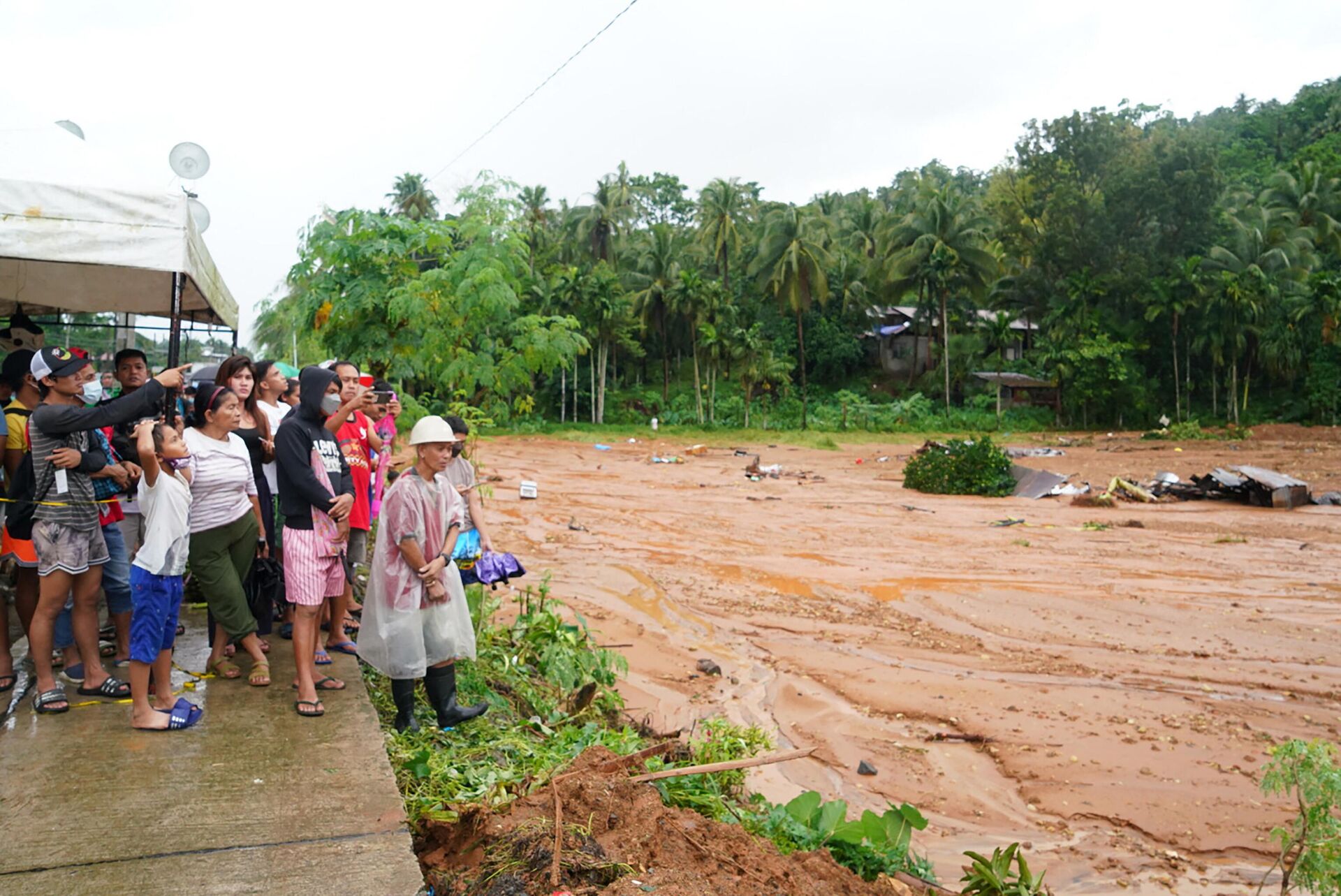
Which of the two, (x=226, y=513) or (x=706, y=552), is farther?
(x=706, y=552)

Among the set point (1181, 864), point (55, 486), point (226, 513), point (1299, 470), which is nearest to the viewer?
point (55, 486)

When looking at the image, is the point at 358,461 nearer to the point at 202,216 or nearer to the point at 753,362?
the point at 202,216

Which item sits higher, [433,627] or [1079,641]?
[433,627]

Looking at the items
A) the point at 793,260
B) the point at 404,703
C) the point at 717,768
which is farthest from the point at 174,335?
the point at 793,260

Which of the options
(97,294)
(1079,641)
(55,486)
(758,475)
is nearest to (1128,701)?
(1079,641)

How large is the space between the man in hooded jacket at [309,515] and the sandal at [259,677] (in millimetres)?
194

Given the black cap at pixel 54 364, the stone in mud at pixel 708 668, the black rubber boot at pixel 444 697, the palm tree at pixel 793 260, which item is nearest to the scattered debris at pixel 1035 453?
the palm tree at pixel 793 260

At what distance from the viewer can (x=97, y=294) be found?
6309 mm

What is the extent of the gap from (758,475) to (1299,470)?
1293 centimetres

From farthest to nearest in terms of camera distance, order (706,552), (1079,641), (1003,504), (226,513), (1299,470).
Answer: (1299,470) < (1003,504) < (706,552) < (1079,641) < (226,513)

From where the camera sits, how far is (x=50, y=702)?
13.9ft

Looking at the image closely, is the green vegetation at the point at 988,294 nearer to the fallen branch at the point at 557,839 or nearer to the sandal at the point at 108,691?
the sandal at the point at 108,691

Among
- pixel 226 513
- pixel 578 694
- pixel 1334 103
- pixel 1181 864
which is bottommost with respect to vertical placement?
pixel 1181 864

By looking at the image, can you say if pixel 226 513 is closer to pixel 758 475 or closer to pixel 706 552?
pixel 706 552
